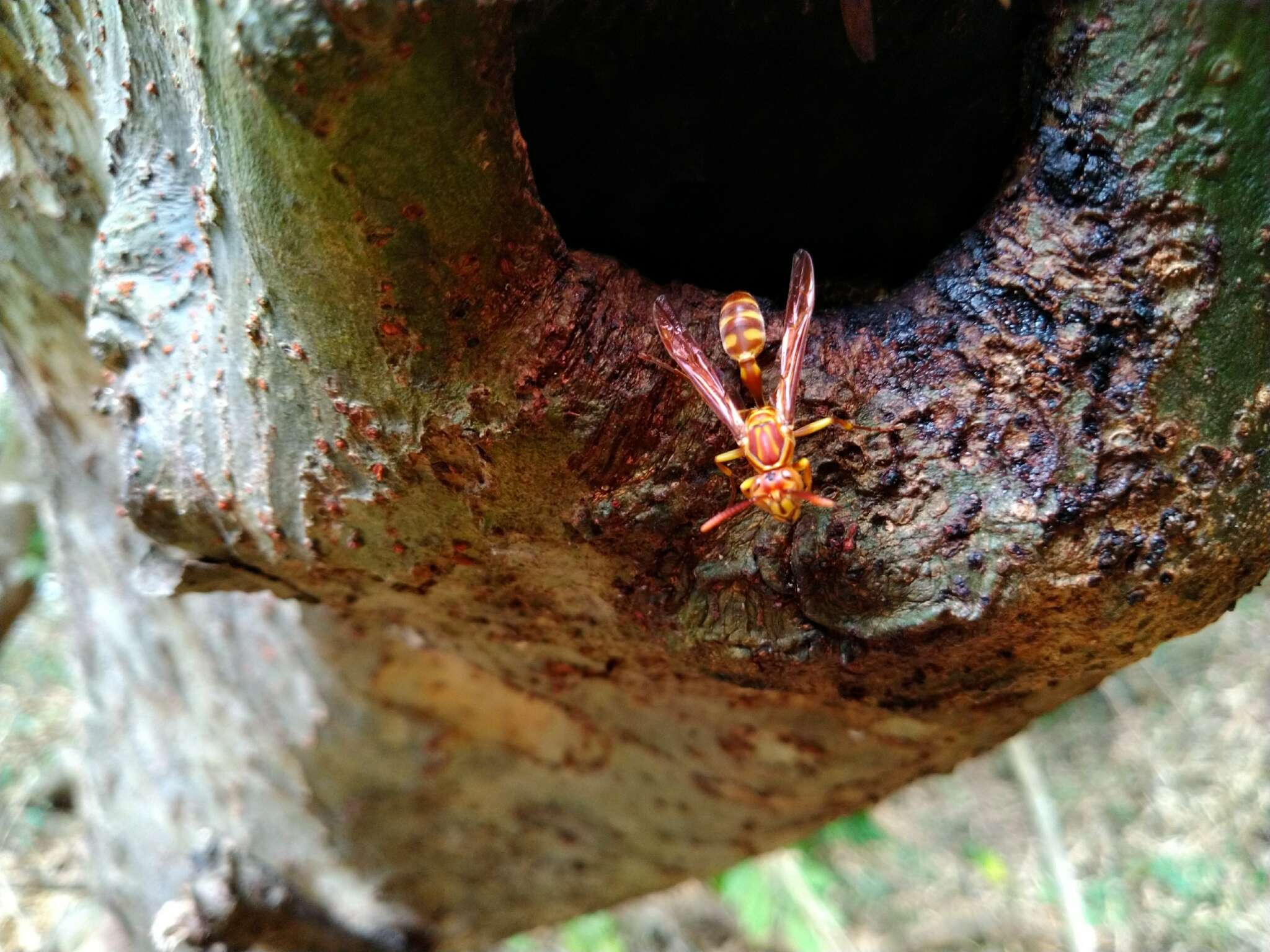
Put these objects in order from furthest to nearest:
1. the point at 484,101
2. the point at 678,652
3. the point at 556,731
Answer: the point at 556,731 → the point at 678,652 → the point at 484,101

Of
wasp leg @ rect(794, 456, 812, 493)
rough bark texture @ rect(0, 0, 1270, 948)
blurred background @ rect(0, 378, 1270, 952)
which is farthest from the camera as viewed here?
blurred background @ rect(0, 378, 1270, 952)

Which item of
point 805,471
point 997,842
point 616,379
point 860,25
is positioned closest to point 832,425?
point 805,471

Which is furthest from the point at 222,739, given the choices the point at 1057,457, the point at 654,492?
the point at 1057,457

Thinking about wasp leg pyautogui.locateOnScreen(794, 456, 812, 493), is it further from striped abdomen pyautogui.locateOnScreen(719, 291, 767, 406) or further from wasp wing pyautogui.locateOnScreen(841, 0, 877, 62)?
wasp wing pyautogui.locateOnScreen(841, 0, 877, 62)

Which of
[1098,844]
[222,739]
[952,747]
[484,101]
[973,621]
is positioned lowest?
[1098,844]

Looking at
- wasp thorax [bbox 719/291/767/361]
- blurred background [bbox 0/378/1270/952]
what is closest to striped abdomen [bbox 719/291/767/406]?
wasp thorax [bbox 719/291/767/361]

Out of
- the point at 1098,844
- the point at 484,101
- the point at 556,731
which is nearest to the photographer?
the point at 484,101

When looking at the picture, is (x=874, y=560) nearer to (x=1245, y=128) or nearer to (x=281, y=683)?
(x=1245, y=128)

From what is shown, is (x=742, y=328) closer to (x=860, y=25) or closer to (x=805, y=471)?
(x=805, y=471)

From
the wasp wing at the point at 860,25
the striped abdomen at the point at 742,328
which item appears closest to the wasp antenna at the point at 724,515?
the striped abdomen at the point at 742,328
